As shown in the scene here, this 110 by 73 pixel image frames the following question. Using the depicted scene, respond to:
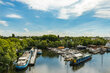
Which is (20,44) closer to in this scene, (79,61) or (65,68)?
(65,68)

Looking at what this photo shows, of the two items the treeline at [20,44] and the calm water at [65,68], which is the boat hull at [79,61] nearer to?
the calm water at [65,68]

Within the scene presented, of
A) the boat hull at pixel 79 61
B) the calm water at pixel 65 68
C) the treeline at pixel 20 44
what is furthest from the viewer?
the boat hull at pixel 79 61

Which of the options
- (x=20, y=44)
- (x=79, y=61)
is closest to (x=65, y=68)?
(x=79, y=61)

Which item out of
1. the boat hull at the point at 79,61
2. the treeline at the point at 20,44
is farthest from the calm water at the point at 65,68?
the treeline at the point at 20,44

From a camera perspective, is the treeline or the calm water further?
the calm water

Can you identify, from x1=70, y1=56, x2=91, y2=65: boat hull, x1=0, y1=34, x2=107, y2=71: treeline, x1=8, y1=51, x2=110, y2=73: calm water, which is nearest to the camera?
x1=0, y1=34, x2=107, y2=71: treeline

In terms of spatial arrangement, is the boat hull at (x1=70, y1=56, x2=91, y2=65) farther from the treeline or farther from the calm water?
the treeline

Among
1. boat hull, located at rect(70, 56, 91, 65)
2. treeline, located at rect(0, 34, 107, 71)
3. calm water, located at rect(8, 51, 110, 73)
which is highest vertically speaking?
treeline, located at rect(0, 34, 107, 71)

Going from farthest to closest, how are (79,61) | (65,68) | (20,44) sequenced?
1. (20,44)
2. (79,61)
3. (65,68)

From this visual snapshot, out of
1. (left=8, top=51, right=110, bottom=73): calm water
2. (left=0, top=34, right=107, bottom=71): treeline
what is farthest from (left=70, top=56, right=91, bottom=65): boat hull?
(left=0, top=34, right=107, bottom=71): treeline

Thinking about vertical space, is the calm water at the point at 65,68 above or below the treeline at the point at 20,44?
below

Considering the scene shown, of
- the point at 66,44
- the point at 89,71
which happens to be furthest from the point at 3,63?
the point at 66,44
